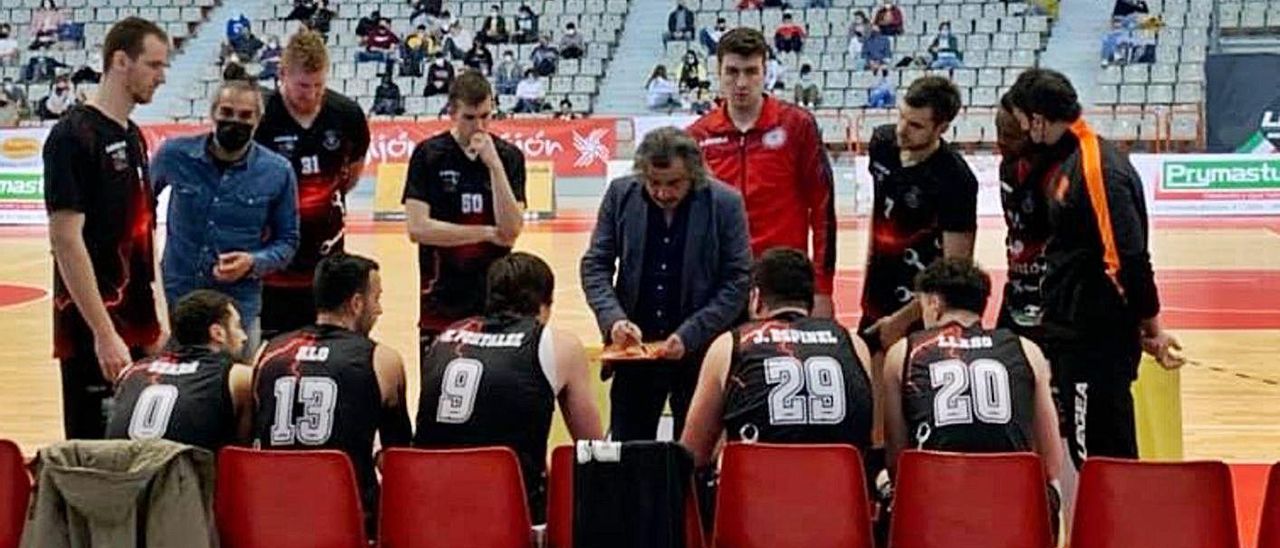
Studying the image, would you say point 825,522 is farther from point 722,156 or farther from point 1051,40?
point 1051,40

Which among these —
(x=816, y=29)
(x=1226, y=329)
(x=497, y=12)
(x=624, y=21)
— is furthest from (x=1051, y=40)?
(x=1226, y=329)

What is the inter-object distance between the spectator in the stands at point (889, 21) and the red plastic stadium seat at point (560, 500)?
73.0ft

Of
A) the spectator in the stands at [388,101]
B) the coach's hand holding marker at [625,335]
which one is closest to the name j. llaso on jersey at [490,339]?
the coach's hand holding marker at [625,335]

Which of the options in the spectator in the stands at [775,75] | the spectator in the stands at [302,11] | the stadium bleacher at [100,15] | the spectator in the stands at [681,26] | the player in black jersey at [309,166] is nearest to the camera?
the player in black jersey at [309,166]

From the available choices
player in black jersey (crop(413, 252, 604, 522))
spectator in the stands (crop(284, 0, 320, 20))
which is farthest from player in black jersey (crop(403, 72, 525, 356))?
spectator in the stands (crop(284, 0, 320, 20))

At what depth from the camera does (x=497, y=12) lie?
28.0 meters

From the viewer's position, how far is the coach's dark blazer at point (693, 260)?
5.32 meters

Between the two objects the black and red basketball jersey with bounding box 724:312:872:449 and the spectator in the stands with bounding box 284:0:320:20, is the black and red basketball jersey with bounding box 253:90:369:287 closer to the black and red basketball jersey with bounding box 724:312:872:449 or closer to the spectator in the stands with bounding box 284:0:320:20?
the black and red basketball jersey with bounding box 724:312:872:449

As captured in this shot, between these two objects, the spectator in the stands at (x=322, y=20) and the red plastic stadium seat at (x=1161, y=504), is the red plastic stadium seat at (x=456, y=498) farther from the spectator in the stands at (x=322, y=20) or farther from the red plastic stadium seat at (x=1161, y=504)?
the spectator in the stands at (x=322, y=20)

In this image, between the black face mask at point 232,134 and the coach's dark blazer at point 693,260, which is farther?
the black face mask at point 232,134

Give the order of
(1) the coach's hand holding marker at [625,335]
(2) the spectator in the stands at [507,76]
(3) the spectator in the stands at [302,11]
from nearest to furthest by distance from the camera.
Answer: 1. (1) the coach's hand holding marker at [625,335]
2. (2) the spectator in the stands at [507,76]
3. (3) the spectator in the stands at [302,11]

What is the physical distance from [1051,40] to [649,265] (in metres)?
21.6

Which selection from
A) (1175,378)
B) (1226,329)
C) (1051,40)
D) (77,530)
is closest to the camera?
(77,530)

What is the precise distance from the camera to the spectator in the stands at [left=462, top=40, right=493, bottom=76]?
2620 centimetres
